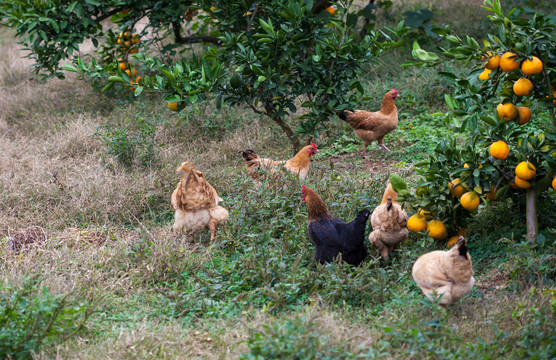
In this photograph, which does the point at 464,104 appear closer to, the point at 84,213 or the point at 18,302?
the point at 18,302

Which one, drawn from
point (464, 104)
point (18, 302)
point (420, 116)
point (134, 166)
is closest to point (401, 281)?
point (464, 104)

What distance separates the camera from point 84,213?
5.28 metres

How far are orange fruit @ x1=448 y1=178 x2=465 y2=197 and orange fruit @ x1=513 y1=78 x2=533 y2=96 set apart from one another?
0.75 metres

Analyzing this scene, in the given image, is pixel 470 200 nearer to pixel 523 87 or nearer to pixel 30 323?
pixel 523 87

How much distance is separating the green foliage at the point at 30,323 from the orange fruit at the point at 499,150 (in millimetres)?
2774

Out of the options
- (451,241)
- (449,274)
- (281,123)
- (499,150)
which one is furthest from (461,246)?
(281,123)

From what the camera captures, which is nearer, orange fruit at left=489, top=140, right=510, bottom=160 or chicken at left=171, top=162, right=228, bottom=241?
orange fruit at left=489, top=140, right=510, bottom=160

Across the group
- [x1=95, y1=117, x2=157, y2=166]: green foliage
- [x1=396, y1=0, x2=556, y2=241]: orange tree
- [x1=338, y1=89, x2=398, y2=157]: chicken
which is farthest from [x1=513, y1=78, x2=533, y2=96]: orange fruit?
[x1=95, y1=117, x2=157, y2=166]: green foliage

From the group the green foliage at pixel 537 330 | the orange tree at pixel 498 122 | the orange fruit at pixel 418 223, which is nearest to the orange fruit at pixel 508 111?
the orange tree at pixel 498 122

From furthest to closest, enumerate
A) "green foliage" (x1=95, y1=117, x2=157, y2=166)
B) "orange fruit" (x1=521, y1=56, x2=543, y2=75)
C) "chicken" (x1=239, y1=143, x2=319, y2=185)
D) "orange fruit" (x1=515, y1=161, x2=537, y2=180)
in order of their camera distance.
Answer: "green foliage" (x1=95, y1=117, x2=157, y2=166), "chicken" (x1=239, y1=143, x2=319, y2=185), "orange fruit" (x1=515, y1=161, x2=537, y2=180), "orange fruit" (x1=521, y1=56, x2=543, y2=75)

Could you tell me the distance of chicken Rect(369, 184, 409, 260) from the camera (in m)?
4.18

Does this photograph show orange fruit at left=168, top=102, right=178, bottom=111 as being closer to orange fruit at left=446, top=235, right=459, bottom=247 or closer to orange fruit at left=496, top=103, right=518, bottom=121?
orange fruit at left=446, top=235, right=459, bottom=247

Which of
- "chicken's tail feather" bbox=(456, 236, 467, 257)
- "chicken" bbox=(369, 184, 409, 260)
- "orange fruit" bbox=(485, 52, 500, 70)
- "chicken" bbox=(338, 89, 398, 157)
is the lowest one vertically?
"chicken" bbox=(338, 89, 398, 157)

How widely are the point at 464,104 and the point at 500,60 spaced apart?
1.31 feet
